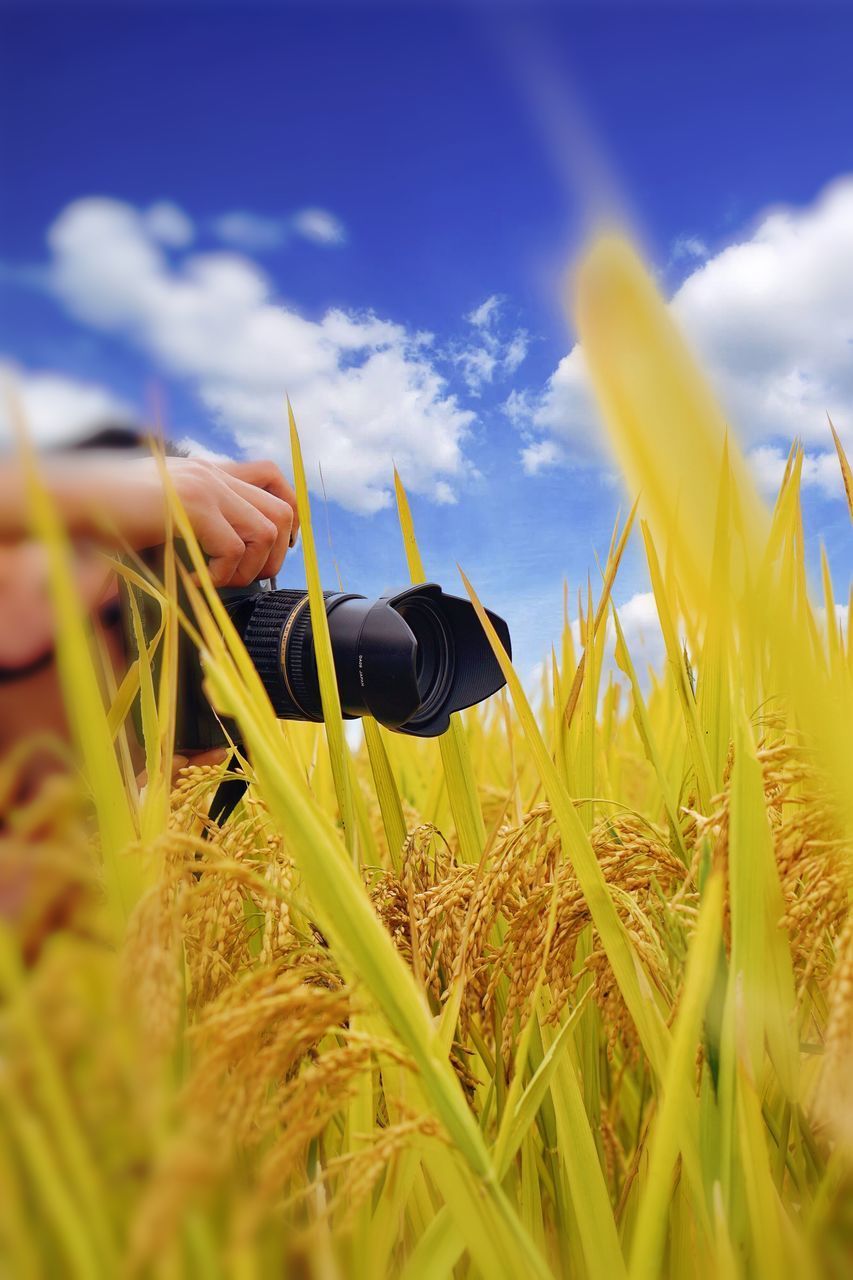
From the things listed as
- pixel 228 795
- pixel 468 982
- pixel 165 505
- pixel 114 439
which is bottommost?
pixel 468 982

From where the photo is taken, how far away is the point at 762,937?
54 centimetres

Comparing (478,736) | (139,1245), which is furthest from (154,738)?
(478,736)

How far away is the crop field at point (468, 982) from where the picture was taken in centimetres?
32

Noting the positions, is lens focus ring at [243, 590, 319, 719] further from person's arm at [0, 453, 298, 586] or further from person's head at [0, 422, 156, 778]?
person's head at [0, 422, 156, 778]

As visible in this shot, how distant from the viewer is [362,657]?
3.08 feet

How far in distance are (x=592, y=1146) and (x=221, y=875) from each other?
12.9 inches

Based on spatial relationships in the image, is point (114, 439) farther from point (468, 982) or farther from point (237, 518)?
point (468, 982)

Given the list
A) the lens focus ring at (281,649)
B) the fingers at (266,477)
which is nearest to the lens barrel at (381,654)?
the lens focus ring at (281,649)

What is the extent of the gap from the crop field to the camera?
56 millimetres

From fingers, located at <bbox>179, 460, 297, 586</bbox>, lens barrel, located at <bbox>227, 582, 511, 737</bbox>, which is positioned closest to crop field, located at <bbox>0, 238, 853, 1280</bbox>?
lens barrel, located at <bbox>227, 582, 511, 737</bbox>

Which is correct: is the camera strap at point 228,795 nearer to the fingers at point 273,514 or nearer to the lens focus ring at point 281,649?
the lens focus ring at point 281,649

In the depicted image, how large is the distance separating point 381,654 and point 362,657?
0.9 inches

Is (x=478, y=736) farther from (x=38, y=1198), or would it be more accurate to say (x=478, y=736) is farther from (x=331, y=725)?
(x=38, y=1198)

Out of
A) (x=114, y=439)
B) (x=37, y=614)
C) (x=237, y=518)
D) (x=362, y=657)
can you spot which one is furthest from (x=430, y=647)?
(x=37, y=614)
